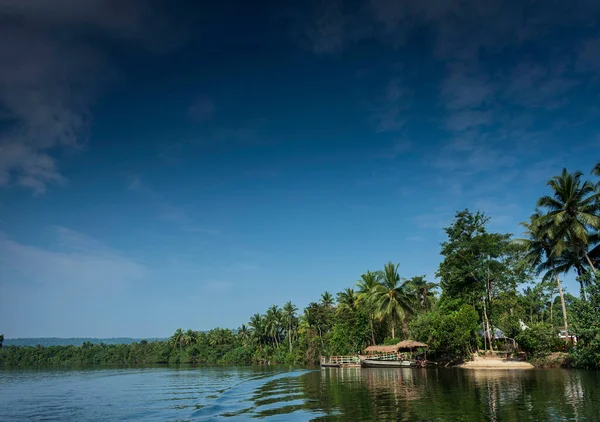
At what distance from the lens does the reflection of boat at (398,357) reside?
145 feet

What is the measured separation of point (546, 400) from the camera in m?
17.6

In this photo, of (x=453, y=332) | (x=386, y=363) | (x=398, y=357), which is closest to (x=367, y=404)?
(x=453, y=332)

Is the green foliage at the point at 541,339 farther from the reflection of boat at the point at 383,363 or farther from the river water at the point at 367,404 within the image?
the reflection of boat at the point at 383,363

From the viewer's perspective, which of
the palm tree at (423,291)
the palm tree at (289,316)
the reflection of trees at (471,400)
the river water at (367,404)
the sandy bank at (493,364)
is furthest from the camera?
the palm tree at (289,316)

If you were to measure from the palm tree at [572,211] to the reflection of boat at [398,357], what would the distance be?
17.5 metres

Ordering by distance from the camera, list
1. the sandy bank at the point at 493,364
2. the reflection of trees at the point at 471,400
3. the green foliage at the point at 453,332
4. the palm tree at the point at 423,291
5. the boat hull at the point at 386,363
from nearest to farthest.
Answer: the reflection of trees at the point at 471,400
the sandy bank at the point at 493,364
the green foliage at the point at 453,332
the boat hull at the point at 386,363
the palm tree at the point at 423,291

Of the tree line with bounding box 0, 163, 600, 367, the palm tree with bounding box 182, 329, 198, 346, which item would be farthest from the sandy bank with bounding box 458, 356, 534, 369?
the palm tree with bounding box 182, 329, 198, 346

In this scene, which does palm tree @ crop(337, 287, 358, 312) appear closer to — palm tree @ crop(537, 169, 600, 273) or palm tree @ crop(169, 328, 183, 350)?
palm tree @ crop(537, 169, 600, 273)

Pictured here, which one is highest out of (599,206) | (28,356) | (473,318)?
(599,206)

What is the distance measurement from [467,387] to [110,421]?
732 inches

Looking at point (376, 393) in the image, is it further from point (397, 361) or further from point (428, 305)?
point (428, 305)

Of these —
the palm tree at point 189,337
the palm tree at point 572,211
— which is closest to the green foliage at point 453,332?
the palm tree at point 572,211

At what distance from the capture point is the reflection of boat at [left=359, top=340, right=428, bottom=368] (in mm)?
44344

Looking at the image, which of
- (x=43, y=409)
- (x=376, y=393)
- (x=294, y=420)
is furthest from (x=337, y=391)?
(x=43, y=409)
